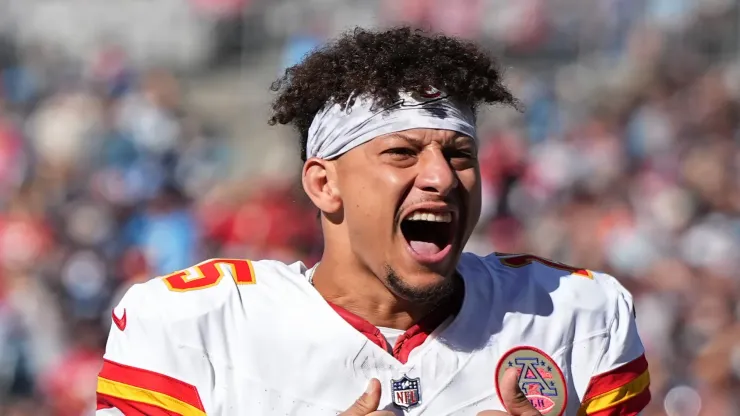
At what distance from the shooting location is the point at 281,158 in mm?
9812

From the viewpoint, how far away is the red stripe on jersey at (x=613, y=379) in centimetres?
315

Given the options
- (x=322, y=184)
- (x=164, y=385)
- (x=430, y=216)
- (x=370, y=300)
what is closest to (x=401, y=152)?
(x=430, y=216)

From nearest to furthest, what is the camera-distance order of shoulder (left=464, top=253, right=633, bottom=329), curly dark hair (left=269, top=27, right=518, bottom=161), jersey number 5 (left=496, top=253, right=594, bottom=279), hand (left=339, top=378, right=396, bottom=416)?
hand (left=339, top=378, right=396, bottom=416) → curly dark hair (left=269, top=27, right=518, bottom=161) → shoulder (left=464, top=253, right=633, bottom=329) → jersey number 5 (left=496, top=253, right=594, bottom=279)

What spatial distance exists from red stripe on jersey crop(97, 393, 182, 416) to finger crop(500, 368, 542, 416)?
0.80m

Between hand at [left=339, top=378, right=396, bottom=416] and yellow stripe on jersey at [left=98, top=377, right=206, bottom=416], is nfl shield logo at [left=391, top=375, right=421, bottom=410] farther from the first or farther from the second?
yellow stripe on jersey at [left=98, top=377, right=206, bottom=416]

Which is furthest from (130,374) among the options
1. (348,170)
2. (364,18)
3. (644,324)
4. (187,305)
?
(364,18)

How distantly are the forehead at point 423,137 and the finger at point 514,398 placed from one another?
0.61m

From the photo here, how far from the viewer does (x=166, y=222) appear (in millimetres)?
8195

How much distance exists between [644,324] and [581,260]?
2.96ft

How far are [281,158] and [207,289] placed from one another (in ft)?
22.3

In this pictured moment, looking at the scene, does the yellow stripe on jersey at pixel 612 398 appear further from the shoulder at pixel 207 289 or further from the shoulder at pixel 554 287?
the shoulder at pixel 207 289

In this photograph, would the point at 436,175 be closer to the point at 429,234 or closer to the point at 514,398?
the point at 429,234

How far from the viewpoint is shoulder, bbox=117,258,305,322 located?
3002 mm

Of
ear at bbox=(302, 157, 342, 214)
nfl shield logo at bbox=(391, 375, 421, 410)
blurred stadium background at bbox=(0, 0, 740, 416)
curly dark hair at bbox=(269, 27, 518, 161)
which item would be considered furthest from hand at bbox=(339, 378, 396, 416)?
blurred stadium background at bbox=(0, 0, 740, 416)
